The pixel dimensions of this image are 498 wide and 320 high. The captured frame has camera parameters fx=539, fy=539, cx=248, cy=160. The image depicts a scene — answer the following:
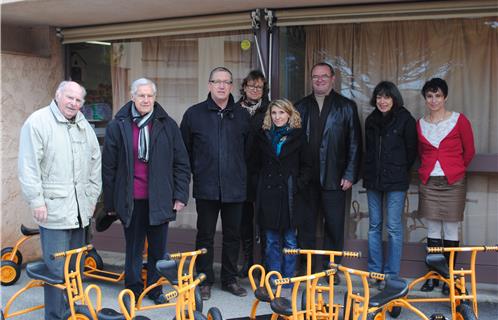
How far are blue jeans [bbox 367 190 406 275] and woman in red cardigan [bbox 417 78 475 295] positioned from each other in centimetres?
26

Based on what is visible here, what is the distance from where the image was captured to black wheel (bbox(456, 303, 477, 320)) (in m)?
3.53

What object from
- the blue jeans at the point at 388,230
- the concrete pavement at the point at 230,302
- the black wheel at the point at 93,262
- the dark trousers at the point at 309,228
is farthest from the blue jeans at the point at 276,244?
the black wheel at the point at 93,262

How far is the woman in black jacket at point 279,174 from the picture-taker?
447 centimetres

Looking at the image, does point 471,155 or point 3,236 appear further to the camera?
point 3,236

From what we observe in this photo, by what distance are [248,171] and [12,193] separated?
8.82 feet

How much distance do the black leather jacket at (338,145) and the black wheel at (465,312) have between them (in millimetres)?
1527

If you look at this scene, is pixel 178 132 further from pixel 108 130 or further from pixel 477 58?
pixel 477 58

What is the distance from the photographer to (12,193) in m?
5.73

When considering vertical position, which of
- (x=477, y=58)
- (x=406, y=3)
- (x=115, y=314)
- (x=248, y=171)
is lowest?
(x=115, y=314)

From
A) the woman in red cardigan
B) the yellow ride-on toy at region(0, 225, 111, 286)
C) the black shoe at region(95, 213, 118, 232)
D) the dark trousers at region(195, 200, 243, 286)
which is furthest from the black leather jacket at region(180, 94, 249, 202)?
the woman in red cardigan

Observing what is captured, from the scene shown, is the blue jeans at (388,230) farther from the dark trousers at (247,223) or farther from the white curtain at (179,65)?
the white curtain at (179,65)

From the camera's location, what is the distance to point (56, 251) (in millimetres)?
3814

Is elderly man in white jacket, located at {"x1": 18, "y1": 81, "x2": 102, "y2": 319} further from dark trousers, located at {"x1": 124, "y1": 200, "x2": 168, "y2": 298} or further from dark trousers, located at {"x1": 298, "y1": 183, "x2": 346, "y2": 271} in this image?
dark trousers, located at {"x1": 298, "y1": 183, "x2": 346, "y2": 271}

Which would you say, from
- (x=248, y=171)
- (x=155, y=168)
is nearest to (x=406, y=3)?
(x=248, y=171)
